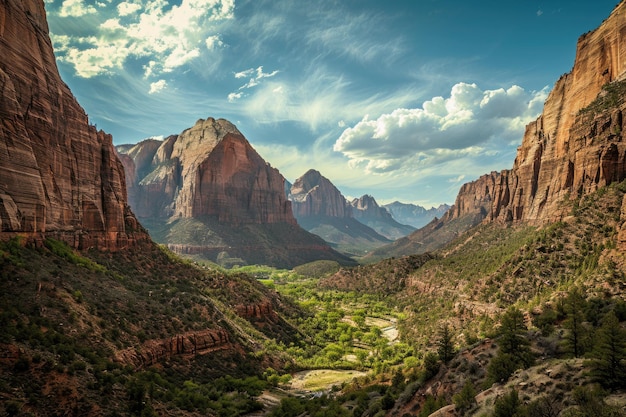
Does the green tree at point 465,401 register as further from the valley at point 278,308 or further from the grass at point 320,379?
the grass at point 320,379

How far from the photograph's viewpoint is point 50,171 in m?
47.0

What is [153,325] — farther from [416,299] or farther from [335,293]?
[335,293]

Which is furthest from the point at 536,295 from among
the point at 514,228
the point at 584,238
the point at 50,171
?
the point at 50,171

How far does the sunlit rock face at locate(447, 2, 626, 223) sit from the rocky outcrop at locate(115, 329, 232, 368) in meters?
65.3

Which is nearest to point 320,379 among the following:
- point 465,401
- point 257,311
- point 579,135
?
point 257,311

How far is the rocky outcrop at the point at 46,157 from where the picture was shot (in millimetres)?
38688

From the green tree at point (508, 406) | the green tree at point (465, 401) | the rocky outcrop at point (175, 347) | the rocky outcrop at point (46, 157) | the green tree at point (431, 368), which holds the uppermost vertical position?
the rocky outcrop at point (46, 157)

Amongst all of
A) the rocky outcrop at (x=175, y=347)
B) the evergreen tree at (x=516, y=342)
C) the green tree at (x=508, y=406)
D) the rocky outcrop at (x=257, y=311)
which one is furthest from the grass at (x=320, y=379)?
the green tree at (x=508, y=406)

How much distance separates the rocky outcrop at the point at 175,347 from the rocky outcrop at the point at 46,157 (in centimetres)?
1833

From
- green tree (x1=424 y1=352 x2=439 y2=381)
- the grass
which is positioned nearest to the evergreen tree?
green tree (x1=424 y1=352 x2=439 y2=381)

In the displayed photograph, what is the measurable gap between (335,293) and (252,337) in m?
75.0

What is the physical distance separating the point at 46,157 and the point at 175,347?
98.9 feet

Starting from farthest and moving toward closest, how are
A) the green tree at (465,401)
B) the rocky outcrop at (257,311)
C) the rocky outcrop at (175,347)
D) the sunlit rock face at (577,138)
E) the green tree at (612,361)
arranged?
1. the rocky outcrop at (257,311)
2. the sunlit rock face at (577,138)
3. the rocky outcrop at (175,347)
4. the green tree at (465,401)
5. the green tree at (612,361)

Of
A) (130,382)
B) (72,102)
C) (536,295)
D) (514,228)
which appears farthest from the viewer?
(514,228)
